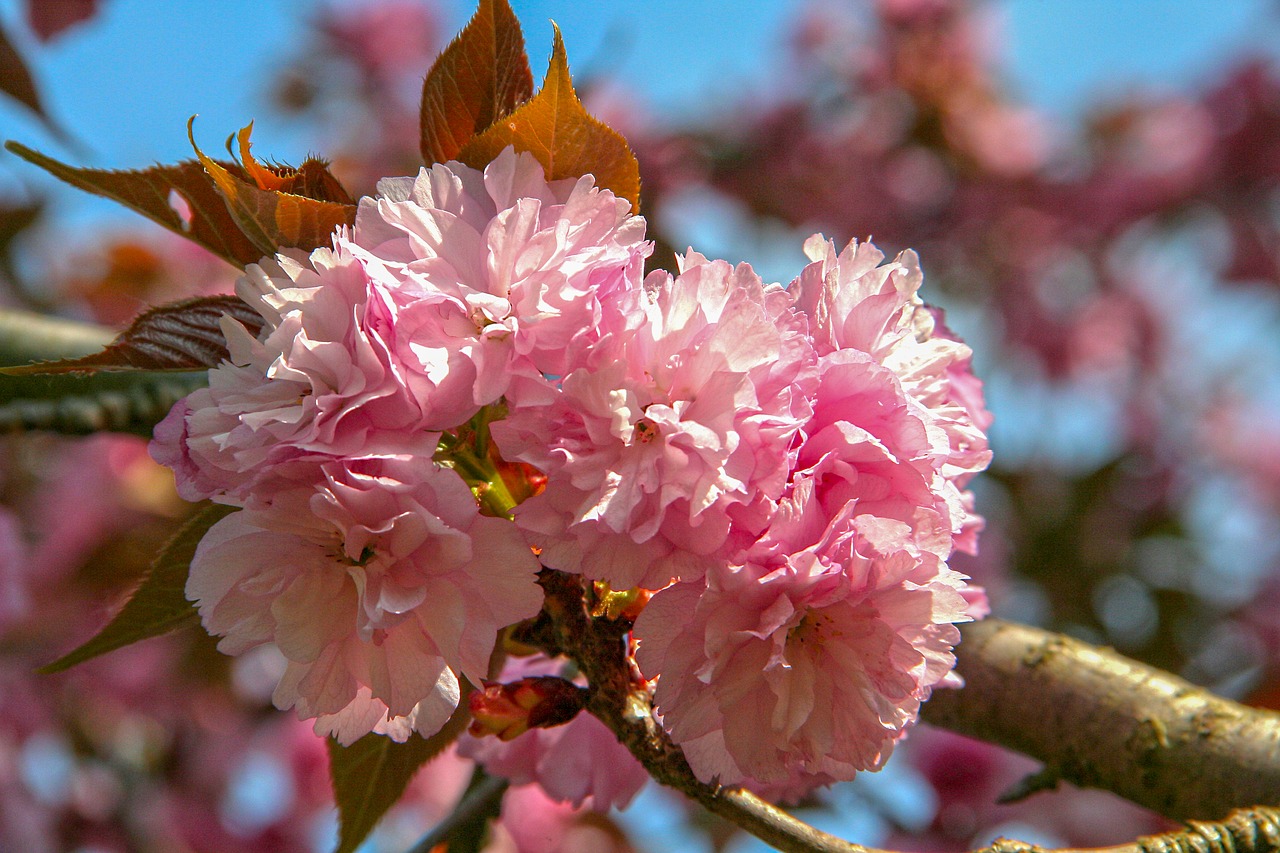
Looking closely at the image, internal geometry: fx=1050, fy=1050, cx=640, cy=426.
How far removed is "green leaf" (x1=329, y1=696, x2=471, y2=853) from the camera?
79cm

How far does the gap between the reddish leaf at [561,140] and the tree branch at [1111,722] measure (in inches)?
25.7

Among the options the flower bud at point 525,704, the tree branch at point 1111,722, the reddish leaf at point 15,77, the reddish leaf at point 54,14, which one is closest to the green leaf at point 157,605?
the flower bud at point 525,704

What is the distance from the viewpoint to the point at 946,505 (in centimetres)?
60

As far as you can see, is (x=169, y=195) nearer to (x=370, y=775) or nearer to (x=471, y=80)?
(x=471, y=80)

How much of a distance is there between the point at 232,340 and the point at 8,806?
7.38 feet

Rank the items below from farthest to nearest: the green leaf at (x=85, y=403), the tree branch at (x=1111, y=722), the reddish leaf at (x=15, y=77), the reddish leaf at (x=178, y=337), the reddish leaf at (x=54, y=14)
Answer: the reddish leaf at (x=54, y=14) → the reddish leaf at (x=15, y=77) → the green leaf at (x=85, y=403) → the tree branch at (x=1111, y=722) → the reddish leaf at (x=178, y=337)

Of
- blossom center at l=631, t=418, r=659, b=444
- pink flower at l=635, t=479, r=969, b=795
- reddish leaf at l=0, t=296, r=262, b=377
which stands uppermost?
blossom center at l=631, t=418, r=659, b=444

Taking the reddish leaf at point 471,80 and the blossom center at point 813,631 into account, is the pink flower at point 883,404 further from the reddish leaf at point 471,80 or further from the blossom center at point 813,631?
the reddish leaf at point 471,80

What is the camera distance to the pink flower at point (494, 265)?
0.56 m

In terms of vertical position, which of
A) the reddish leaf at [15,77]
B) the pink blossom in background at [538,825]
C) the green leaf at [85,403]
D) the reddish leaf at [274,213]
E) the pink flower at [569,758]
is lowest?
the pink blossom in background at [538,825]

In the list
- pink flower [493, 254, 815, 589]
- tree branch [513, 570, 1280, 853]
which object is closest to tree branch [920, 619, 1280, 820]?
tree branch [513, 570, 1280, 853]

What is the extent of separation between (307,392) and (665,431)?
0.65ft

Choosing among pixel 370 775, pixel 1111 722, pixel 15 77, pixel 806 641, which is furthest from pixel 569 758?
pixel 15 77

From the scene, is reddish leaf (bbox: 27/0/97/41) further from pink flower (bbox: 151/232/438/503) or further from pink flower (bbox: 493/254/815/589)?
pink flower (bbox: 493/254/815/589)
